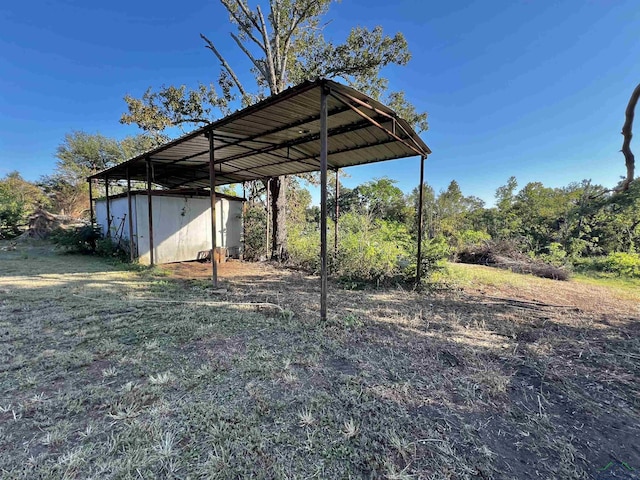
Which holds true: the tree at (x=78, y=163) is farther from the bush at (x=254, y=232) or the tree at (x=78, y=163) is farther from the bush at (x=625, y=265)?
the bush at (x=625, y=265)

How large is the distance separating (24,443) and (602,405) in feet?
11.8

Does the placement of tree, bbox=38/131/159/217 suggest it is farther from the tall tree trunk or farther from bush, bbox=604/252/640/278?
bush, bbox=604/252/640/278

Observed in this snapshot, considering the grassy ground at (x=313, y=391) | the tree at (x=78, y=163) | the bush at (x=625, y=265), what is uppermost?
the tree at (x=78, y=163)

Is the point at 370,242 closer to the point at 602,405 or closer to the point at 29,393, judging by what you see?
the point at 602,405

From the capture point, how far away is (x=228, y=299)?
4.24m

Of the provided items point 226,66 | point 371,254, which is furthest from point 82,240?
point 371,254

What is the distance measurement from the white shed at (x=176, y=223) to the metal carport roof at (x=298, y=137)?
3.65 feet

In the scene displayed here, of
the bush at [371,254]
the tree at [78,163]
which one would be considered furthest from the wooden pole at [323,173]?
the tree at [78,163]

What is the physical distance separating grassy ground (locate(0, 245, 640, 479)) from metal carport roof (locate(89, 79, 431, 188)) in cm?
272

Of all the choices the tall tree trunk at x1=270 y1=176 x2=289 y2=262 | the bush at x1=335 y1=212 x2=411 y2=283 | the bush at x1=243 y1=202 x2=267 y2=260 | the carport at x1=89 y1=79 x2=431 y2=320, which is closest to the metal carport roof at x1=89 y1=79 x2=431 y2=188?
the carport at x1=89 y1=79 x2=431 y2=320

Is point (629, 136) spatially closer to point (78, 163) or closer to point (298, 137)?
point (298, 137)

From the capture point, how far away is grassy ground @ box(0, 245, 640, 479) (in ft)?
4.38

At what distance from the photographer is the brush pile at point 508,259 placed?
21.8 ft

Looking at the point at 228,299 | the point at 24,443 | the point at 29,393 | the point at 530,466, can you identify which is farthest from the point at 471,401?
the point at 228,299
